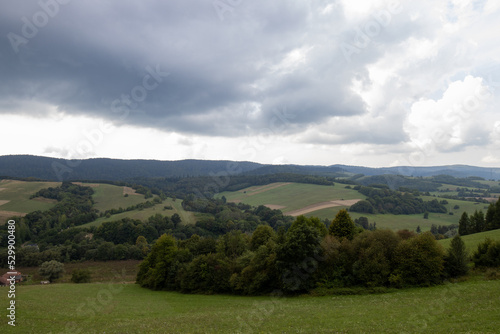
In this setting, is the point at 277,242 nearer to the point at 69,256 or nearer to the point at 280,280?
the point at 280,280

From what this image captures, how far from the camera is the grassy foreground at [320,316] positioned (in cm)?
1547

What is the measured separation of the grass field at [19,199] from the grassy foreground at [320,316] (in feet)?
385

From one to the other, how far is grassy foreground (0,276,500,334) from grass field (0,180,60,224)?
Answer: 117 m

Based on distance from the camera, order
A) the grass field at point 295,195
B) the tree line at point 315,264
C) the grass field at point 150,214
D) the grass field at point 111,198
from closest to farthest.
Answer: the tree line at point 315,264
the grass field at point 150,214
the grass field at point 295,195
the grass field at point 111,198

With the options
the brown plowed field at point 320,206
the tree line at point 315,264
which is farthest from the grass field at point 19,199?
the brown plowed field at point 320,206

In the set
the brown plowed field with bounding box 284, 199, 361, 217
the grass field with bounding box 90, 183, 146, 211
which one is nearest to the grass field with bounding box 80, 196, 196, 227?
the grass field with bounding box 90, 183, 146, 211

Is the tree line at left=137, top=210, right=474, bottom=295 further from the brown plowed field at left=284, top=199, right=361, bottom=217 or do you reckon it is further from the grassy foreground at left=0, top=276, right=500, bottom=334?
the brown plowed field at left=284, top=199, right=361, bottom=217

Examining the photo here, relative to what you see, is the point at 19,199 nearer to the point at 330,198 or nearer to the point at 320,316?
the point at 330,198

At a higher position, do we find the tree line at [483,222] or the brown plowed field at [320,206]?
the tree line at [483,222]

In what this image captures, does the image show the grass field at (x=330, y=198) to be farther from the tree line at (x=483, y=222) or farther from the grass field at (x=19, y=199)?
the grass field at (x=19, y=199)

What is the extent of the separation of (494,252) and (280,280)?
22797mm

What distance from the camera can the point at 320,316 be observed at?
63.0 ft

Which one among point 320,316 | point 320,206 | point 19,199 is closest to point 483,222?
point 320,316

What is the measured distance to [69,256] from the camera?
3396 inches
